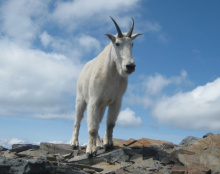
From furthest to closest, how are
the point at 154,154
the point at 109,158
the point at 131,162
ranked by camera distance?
1. the point at 154,154
2. the point at 109,158
3. the point at 131,162

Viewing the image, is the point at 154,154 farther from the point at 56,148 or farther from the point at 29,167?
the point at 29,167

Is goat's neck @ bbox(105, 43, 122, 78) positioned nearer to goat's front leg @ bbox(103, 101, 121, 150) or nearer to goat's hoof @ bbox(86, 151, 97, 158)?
goat's front leg @ bbox(103, 101, 121, 150)

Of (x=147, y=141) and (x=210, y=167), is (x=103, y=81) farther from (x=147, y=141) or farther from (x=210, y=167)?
(x=147, y=141)

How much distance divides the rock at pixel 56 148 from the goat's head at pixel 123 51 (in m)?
3.78

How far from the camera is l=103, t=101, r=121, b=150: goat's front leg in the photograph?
888cm

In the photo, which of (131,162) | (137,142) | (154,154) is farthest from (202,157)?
(137,142)

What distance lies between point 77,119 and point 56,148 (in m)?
1.37

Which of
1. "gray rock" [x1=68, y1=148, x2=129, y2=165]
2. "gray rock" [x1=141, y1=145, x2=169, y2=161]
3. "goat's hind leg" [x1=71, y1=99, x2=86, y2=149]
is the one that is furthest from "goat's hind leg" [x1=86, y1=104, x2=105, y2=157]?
"goat's hind leg" [x1=71, y1=99, x2=86, y2=149]

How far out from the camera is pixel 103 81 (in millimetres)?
8453

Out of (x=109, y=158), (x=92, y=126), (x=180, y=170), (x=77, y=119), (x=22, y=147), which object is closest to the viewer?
(x=180, y=170)

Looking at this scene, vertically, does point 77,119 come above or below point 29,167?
above

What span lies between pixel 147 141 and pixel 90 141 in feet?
13.3

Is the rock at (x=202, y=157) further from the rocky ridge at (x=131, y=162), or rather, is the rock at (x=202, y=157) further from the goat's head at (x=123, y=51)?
the goat's head at (x=123, y=51)

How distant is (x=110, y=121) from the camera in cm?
898
